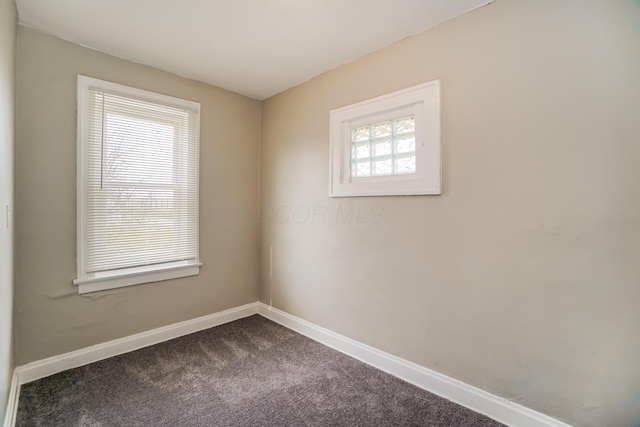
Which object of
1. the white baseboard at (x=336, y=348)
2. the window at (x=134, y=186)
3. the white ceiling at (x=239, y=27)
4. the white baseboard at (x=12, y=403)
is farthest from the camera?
the window at (x=134, y=186)

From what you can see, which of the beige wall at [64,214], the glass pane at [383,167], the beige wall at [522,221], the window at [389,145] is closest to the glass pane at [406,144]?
the window at [389,145]

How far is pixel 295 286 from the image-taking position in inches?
112

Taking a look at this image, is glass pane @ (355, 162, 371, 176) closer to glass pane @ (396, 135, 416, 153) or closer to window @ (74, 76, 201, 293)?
glass pane @ (396, 135, 416, 153)

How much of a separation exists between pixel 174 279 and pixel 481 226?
Result: 2532mm

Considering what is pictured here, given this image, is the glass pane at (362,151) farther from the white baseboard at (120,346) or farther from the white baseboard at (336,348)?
the white baseboard at (120,346)

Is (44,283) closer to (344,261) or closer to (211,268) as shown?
(211,268)

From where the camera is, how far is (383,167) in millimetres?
2201

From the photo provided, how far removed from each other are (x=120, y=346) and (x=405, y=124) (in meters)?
2.82

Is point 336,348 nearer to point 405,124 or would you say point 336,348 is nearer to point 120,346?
point 120,346

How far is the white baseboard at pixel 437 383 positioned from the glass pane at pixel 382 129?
1.65 meters

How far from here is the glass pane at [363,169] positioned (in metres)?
2.31

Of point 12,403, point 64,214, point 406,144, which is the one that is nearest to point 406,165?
point 406,144

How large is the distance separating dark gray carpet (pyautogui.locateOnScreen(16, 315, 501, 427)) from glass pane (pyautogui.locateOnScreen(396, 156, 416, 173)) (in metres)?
1.48

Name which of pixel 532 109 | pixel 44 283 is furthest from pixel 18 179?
pixel 532 109
